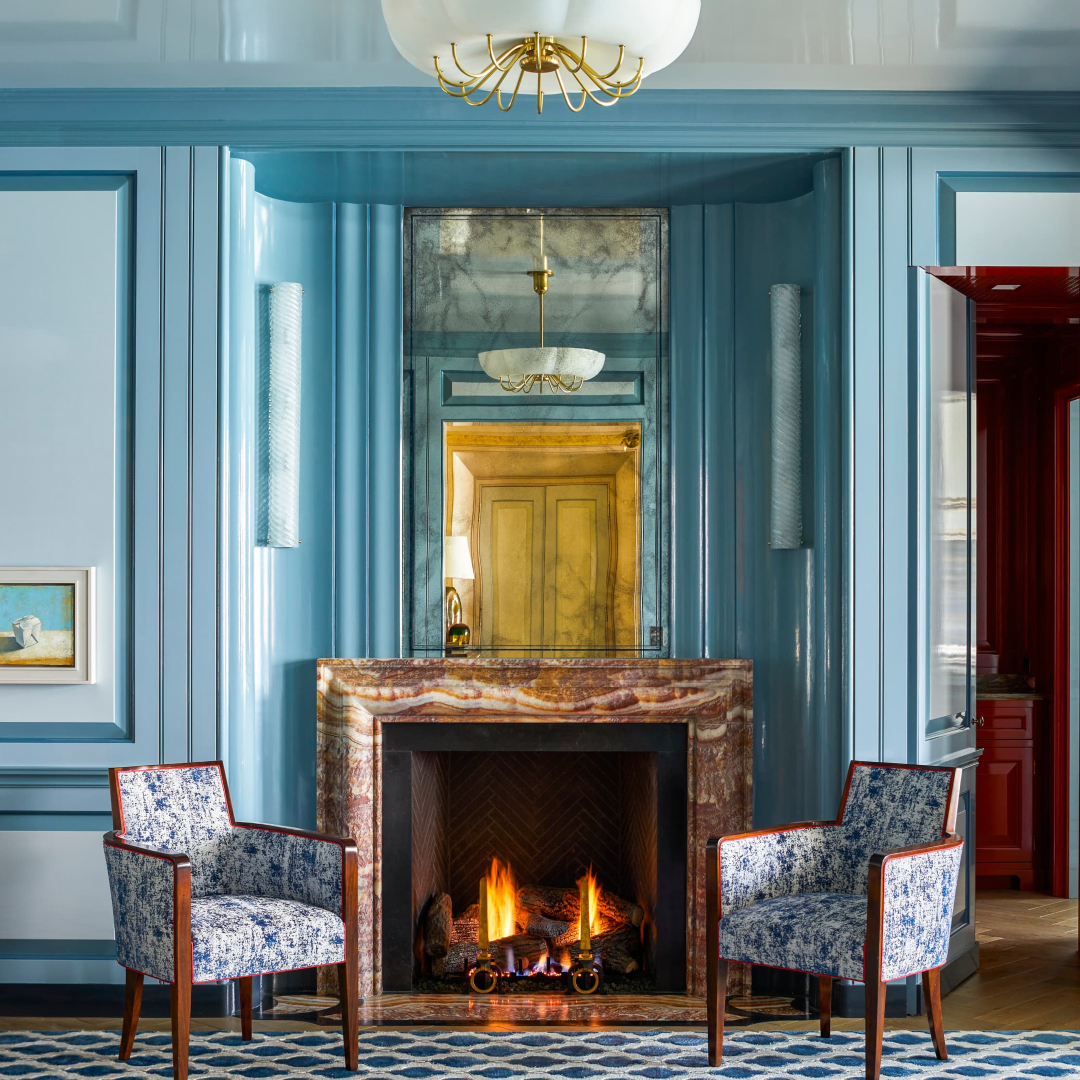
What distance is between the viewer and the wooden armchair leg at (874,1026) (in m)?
3.01

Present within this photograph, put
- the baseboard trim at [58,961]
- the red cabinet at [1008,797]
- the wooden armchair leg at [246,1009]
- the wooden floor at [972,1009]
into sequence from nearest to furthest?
1. the wooden armchair leg at [246,1009]
2. the wooden floor at [972,1009]
3. the baseboard trim at [58,961]
4. the red cabinet at [1008,797]

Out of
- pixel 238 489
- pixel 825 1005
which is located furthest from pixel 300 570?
pixel 825 1005

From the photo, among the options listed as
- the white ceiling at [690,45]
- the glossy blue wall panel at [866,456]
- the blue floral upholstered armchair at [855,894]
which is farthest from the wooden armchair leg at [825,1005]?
the white ceiling at [690,45]

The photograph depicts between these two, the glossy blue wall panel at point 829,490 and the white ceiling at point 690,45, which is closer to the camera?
the white ceiling at point 690,45

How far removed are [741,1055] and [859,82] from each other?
3.01m

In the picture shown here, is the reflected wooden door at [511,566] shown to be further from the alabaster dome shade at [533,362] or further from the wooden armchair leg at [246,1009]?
the wooden armchair leg at [246,1009]

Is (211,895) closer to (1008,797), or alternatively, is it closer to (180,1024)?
(180,1024)

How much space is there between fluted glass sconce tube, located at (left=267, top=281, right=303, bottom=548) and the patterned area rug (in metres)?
1.59

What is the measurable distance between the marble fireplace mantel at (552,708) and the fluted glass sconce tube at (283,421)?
563mm

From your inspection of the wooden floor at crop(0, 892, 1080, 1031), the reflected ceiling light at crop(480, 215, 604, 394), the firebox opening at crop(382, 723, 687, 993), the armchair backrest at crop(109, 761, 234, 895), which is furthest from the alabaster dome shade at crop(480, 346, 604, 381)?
the wooden floor at crop(0, 892, 1080, 1031)

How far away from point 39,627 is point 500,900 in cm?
186

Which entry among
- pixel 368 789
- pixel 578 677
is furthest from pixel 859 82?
pixel 368 789

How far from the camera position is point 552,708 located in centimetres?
390

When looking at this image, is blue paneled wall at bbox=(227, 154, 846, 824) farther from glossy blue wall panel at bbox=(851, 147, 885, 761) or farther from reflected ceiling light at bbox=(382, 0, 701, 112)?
reflected ceiling light at bbox=(382, 0, 701, 112)
